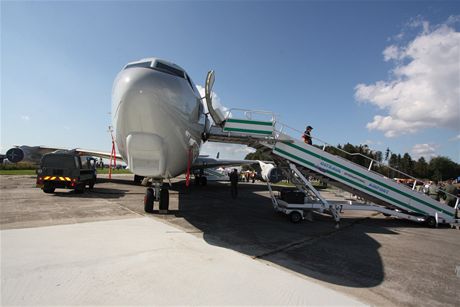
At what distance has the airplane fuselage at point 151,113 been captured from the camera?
5.35 m

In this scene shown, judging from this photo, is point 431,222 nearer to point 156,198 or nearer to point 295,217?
point 295,217

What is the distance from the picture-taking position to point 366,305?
312cm

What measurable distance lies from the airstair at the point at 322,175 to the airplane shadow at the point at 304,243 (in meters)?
0.87

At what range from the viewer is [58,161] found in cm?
1184

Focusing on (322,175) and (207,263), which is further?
(322,175)

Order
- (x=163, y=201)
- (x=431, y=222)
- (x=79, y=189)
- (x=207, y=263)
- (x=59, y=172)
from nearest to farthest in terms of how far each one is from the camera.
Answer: (x=207, y=263) → (x=163, y=201) → (x=431, y=222) → (x=59, y=172) → (x=79, y=189)

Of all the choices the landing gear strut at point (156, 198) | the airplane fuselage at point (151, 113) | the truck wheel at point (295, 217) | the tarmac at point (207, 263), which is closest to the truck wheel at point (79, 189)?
the tarmac at point (207, 263)

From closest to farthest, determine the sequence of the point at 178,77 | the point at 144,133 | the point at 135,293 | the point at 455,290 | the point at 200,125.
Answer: the point at 135,293 → the point at 455,290 → the point at 144,133 → the point at 178,77 → the point at 200,125

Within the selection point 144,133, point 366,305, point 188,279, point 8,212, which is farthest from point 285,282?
point 8,212

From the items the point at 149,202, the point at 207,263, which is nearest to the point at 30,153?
the point at 149,202

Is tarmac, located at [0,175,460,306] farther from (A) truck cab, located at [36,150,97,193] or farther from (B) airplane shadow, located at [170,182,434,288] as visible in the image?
(A) truck cab, located at [36,150,97,193]

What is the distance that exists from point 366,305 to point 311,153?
6.22 metres

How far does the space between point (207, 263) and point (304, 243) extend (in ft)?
9.11

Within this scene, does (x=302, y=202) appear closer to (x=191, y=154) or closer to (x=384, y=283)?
(x=191, y=154)
